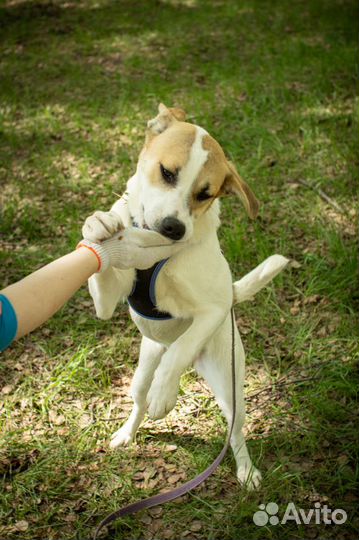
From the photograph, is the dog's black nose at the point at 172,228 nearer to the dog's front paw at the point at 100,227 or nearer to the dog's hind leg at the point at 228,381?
the dog's front paw at the point at 100,227

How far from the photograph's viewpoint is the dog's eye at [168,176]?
9.02ft

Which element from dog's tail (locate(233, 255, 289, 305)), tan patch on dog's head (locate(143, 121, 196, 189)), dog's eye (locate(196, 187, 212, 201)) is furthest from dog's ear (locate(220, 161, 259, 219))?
dog's tail (locate(233, 255, 289, 305))

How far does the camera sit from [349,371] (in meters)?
3.96

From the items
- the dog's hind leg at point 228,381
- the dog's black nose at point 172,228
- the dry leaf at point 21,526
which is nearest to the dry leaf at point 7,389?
the dry leaf at point 21,526

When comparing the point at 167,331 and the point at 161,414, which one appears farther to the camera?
the point at 167,331

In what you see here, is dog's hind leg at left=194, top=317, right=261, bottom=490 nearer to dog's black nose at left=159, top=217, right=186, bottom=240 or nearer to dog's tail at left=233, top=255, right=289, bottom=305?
dog's tail at left=233, top=255, right=289, bottom=305

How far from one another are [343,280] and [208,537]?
8.04 ft

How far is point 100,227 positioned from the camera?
2516mm

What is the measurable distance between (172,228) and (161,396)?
34.1 inches

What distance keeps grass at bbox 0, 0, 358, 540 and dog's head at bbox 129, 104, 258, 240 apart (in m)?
1.64

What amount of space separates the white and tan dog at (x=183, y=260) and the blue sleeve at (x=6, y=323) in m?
0.57

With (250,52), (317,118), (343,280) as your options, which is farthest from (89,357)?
(250,52)

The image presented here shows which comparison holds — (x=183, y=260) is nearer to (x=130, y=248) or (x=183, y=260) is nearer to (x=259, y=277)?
(x=130, y=248)

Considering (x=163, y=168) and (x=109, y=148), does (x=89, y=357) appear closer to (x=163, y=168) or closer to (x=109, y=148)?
(x=163, y=168)
